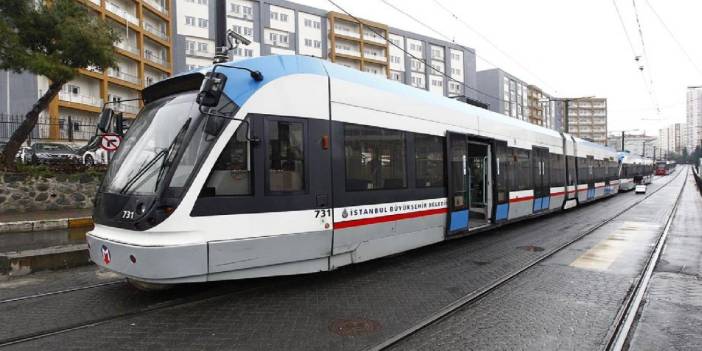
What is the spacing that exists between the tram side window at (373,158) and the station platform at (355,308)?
155cm

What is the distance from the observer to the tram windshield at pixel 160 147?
4.94 metres

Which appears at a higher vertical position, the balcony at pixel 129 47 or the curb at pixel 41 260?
the balcony at pixel 129 47

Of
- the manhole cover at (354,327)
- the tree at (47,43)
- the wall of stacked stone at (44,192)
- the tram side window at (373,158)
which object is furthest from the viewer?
the tree at (47,43)

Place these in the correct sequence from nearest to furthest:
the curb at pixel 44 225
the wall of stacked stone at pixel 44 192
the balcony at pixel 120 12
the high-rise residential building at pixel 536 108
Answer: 1. the curb at pixel 44 225
2. the wall of stacked stone at pixel 44 192
3. the balcony at pixel 120 12
4. the high-rise residential building at pixel 536 108

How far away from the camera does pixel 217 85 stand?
16.0 ft

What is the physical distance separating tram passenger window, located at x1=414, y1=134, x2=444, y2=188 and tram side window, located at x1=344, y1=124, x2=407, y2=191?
0.50 metres

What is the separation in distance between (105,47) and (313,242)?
14.4m

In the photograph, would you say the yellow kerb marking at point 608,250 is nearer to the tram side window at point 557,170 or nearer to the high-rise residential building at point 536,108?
the tram side window at point 557,170

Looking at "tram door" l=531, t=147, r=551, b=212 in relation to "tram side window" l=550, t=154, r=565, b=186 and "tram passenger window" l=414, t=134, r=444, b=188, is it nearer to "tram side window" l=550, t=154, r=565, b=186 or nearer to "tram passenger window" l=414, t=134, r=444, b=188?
"tram side window" l=550, t=154, r=565, b=186

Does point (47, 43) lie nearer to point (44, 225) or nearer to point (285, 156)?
point (44, 225)

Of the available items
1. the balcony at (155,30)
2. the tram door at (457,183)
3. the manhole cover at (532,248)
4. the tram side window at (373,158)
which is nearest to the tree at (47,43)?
the tram side window at (373,158)

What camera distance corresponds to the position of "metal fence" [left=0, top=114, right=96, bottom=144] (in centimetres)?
1640

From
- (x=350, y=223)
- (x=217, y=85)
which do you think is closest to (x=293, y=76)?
(x=217, y=85)

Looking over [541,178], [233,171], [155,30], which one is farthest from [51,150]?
[155,30]
